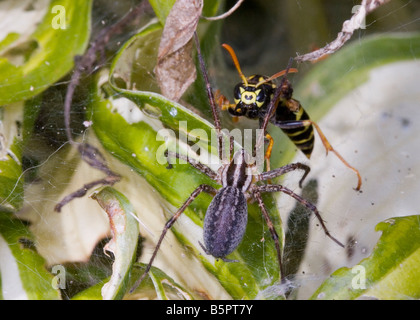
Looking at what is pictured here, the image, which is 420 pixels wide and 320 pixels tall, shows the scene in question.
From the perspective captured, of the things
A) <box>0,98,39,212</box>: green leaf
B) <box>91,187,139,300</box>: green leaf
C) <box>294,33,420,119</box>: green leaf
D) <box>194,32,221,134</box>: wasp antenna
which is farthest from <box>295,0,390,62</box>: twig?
<box>0,98,39,212</box>: green leaf

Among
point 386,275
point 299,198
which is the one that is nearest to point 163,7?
point 299,198

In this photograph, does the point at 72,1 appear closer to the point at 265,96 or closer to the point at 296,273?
the point at 265,96

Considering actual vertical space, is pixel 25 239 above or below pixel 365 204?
above

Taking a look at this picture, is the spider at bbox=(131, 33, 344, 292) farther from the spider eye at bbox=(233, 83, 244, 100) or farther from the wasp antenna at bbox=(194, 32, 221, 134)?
the spider eye at bbox=(233, 83, 244, 100)

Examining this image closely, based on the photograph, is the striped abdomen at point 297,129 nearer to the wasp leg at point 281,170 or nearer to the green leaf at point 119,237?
the wasp leg at point 281,170

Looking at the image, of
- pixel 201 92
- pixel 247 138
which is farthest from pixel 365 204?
pixel 201 92

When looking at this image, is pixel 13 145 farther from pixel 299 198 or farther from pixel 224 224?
pixel 299 198
